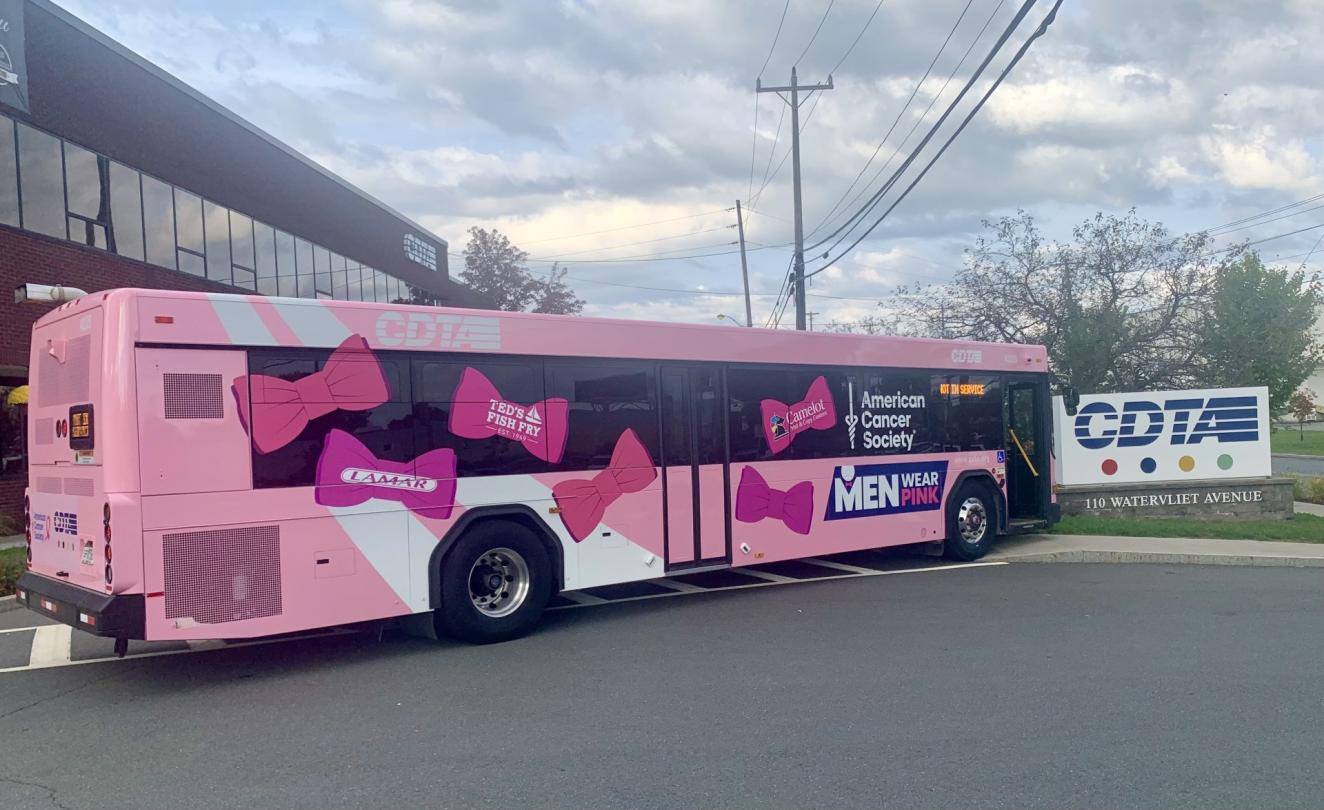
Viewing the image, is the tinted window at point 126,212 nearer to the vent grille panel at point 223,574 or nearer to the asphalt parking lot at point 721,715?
the asphalt parking lot at point 721,715

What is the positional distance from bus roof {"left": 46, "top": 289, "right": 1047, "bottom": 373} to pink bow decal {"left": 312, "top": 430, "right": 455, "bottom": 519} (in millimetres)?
848

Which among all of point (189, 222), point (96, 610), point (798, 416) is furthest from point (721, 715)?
point (189, 222)

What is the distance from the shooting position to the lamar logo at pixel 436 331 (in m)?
7.70

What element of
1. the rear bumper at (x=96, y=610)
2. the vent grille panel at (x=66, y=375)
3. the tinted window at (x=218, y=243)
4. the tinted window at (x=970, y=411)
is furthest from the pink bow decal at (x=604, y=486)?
the tinted window at (x=218, y=243)

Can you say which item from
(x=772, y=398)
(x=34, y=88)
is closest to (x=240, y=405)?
(x=772, y=398)

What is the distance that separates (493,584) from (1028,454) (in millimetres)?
8571

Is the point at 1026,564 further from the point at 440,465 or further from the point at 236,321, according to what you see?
the point at 236,321

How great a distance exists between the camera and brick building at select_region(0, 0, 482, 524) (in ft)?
51.8

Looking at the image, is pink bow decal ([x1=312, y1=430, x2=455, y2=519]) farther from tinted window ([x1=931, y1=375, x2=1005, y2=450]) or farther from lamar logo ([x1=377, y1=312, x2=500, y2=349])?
tinted window ([x1=931, y1=375, x2=1005, y2=450])

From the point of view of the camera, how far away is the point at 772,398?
1036 centimetres

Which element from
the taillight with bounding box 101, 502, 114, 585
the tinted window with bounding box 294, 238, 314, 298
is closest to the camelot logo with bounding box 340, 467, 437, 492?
the taillight with bounding box 101, 502, 114, 585

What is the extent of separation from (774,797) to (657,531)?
4758 millimetres

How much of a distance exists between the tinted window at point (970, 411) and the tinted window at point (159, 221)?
627 inches

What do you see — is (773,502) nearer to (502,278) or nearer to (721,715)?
(721,715)
